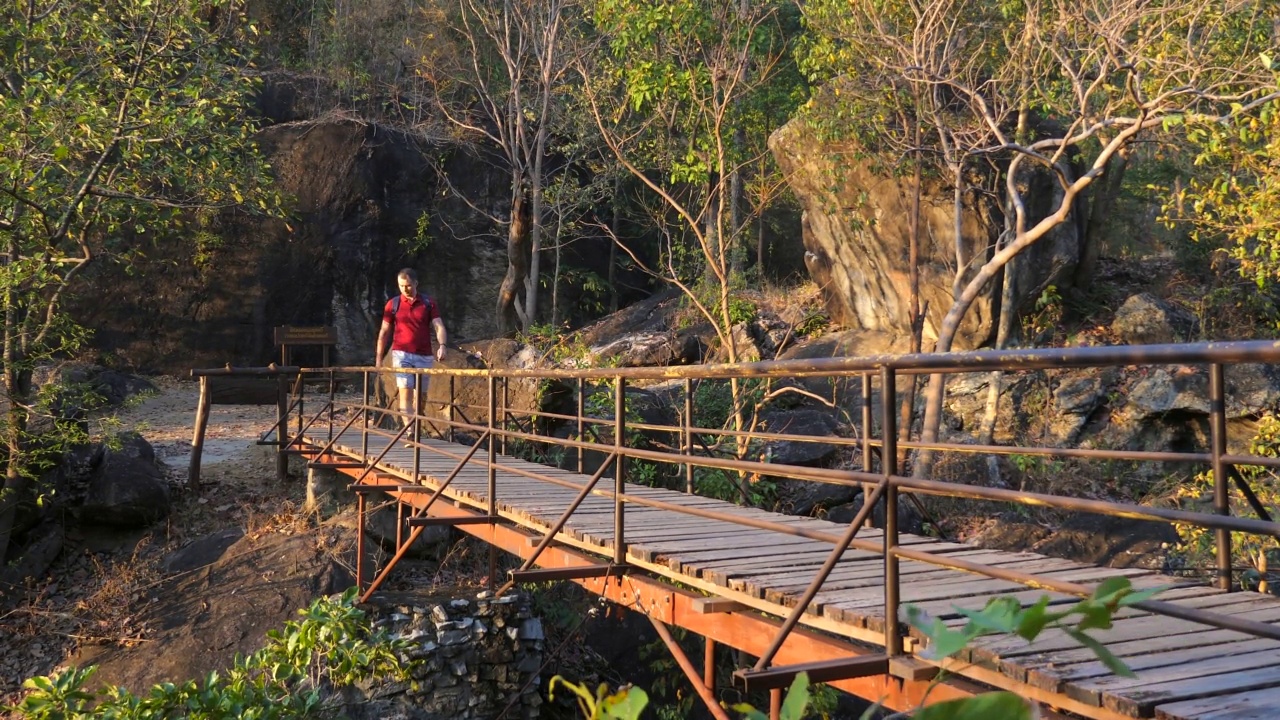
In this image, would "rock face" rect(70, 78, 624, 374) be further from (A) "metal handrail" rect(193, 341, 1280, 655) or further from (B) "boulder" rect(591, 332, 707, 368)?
(A) "metal handrail" rect(193, 341, 1280, 655)

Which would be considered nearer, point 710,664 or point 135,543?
point 710,664

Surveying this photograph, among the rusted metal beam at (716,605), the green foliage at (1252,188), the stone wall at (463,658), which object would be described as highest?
the green foliage at (1252,188)

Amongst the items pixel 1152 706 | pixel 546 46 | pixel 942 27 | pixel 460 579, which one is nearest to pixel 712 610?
pixel 1152 706

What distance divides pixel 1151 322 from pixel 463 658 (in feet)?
32.5

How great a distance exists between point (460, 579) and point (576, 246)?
1351cm

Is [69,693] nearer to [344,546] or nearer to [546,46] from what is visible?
[344,546]

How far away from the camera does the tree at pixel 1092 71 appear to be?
350 inches

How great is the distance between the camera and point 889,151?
12.6m

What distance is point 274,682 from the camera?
771 cm

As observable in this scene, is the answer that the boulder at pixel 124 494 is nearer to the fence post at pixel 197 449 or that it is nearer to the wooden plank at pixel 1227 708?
the fence post at pixel 197 449

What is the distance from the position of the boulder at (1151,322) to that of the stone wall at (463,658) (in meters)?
8.80

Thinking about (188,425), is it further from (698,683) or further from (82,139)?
(698,683)

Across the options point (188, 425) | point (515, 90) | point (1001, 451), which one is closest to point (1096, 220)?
point (515, 90)

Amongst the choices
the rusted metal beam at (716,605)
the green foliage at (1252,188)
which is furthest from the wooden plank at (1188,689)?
the green foliage at (1252,188)
